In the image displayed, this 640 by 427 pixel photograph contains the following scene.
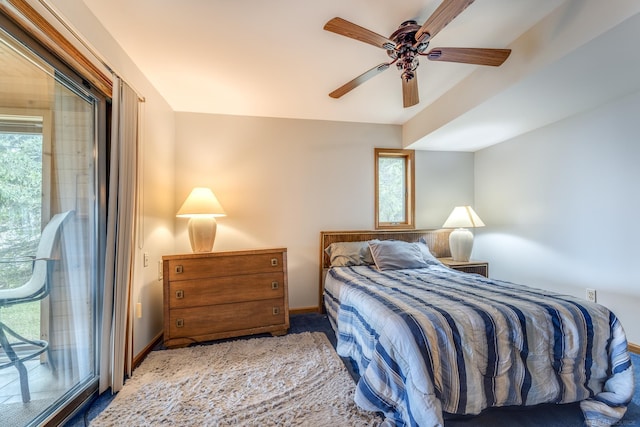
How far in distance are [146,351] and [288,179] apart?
2.17 m

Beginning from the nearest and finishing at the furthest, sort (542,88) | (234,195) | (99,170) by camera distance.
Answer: (99,170) → (542,88) → (234,195)

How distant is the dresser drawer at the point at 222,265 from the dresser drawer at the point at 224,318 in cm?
30

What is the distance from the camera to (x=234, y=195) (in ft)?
10.1

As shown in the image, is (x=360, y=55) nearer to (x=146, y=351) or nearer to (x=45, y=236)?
(x=45, y=236)

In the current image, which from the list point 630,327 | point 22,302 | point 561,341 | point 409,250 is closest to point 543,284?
point 630,327

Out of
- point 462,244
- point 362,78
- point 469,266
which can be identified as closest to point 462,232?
point 462,244

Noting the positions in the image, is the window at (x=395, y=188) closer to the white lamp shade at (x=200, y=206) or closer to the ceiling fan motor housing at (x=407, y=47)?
the ceiling fan motor housing at (x=407, y=47)

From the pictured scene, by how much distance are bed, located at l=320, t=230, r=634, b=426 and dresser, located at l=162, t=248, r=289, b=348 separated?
3.77 ft

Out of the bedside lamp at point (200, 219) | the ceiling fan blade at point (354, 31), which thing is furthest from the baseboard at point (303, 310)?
the ceiling fan blade at point (354, 31)

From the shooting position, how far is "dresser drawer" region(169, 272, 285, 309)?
235 centimetres

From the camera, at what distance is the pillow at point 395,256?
271 cm

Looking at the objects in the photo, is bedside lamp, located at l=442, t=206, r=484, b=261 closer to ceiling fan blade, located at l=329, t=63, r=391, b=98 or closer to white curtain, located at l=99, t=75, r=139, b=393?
ceiling fan blade, located at l=329, t=63, r=391, b=98

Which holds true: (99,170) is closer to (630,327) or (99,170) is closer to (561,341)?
(561,341)

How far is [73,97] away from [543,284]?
4.33 metres
